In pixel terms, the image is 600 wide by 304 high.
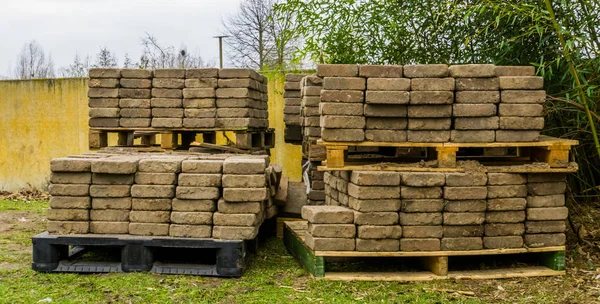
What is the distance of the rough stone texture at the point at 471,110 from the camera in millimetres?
5867

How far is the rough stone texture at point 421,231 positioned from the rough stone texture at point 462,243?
11cm

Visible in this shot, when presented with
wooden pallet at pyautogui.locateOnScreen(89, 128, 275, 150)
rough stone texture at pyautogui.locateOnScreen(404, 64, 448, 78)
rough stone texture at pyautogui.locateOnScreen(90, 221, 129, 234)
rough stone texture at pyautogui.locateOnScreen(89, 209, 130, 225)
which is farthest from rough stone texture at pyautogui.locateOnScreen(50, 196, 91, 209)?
rough stone texture at pyautogui.locateOnScreen(404, 64, 448, 78)

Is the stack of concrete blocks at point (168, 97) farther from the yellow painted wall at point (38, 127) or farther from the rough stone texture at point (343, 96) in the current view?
the yellow painted wall at point (38, 127)

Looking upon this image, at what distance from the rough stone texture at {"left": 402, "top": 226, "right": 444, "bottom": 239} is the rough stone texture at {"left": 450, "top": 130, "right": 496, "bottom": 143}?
88 cm

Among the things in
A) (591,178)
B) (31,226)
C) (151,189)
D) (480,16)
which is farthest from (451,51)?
(31,226)

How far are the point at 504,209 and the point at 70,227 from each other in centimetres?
428

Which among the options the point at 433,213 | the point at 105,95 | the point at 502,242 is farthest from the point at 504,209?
the point at 105,95

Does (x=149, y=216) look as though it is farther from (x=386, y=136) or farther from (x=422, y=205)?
(x=422, y=205)

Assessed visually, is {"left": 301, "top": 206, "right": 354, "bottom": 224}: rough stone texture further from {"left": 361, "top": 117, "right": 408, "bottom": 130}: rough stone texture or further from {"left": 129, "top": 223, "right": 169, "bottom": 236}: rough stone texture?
{"left": 129, "top": 223, "right": 169, "bottom": 236}: rough stone texture

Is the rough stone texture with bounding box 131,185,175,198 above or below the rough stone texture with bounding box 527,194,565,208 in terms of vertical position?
above

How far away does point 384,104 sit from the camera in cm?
588

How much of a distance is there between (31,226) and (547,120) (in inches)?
287

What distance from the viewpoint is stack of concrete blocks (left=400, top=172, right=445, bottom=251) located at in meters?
5.88

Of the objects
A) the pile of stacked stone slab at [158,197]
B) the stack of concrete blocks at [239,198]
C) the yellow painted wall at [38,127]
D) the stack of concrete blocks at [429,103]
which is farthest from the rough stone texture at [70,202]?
the yellow painted wall at [38,127]
